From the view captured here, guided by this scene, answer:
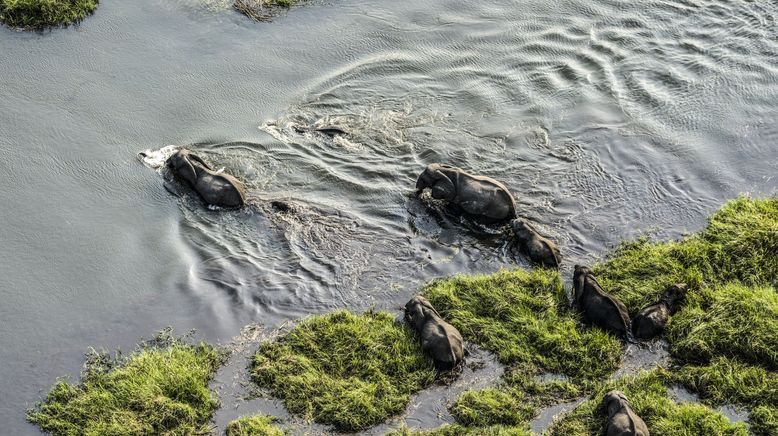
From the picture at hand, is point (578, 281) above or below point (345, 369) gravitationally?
above

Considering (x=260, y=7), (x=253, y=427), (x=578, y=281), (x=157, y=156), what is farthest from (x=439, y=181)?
(x=260, y=7)

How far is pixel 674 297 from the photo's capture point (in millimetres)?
11578

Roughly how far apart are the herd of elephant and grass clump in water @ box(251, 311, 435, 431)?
330 mm

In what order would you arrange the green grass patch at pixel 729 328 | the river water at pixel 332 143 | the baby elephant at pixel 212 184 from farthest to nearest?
the baby elephant at pixel 212 184, the river water at pixel 332 143, the green grass patch at pixel 729 328

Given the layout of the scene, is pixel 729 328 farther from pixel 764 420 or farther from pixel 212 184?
pixel 212 184

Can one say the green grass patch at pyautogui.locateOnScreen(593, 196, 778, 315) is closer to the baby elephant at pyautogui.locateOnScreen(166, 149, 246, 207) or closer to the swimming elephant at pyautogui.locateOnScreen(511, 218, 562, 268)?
the swimming elephant at pyautogui.locateOnScreen(511, 218, 562, 268)

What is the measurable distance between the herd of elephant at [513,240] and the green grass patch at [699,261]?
0.36 m

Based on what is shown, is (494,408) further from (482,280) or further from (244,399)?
(244,399)

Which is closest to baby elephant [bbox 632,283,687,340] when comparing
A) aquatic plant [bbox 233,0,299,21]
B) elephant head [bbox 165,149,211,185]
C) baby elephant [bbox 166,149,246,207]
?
baby elephant [bbox 166,149,246,207]

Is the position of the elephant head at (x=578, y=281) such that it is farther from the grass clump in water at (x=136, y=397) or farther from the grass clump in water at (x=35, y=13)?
the grass clump in water at (x=35, y=13)

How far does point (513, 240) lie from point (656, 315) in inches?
95.5

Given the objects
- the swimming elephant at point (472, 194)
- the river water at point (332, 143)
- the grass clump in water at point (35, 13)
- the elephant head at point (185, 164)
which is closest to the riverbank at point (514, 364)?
the river water at point (332, 143)

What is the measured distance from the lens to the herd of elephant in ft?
34.8

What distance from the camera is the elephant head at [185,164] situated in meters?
13.3
